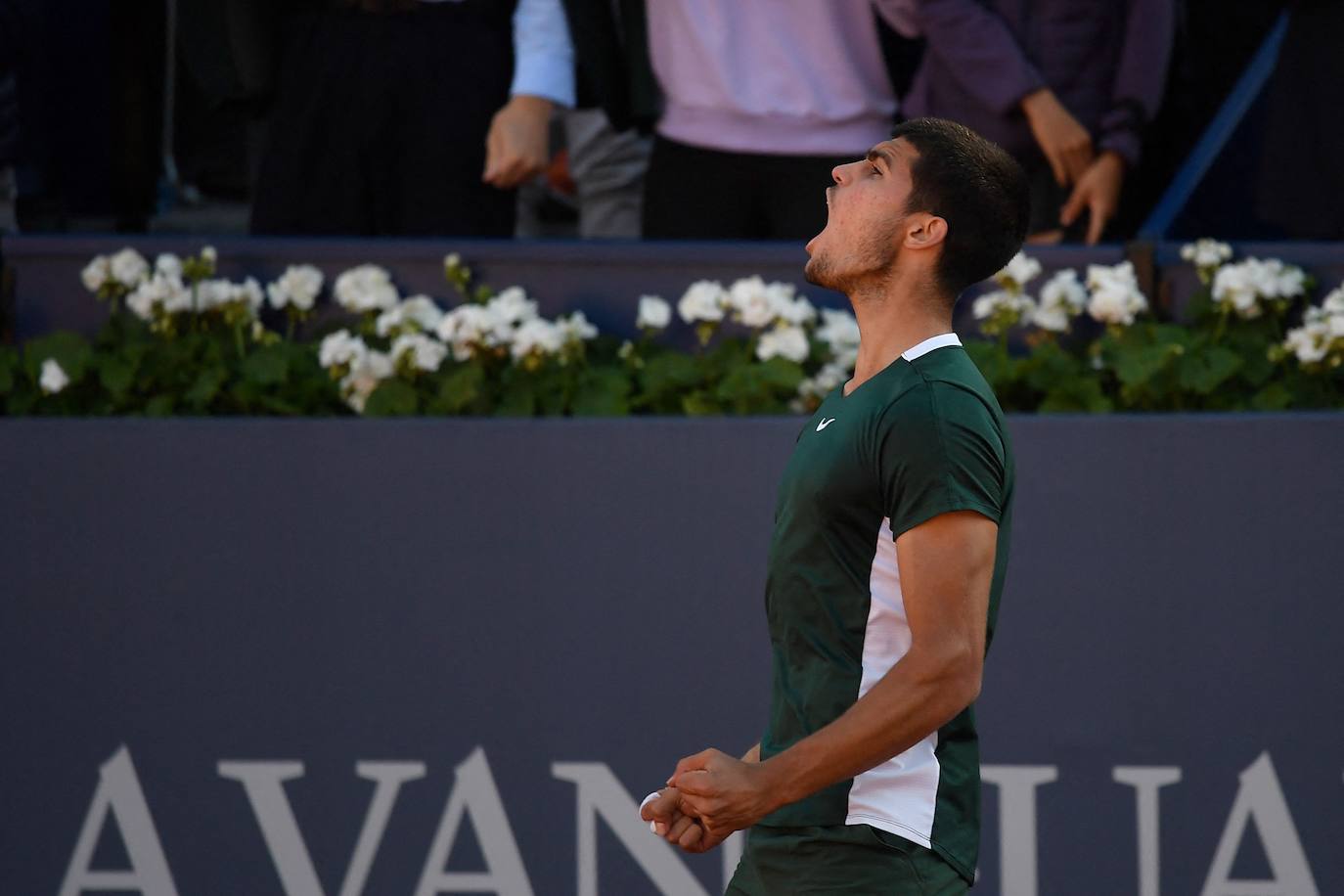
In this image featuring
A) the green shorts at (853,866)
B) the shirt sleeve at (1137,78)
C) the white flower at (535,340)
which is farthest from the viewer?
the shirt sleeve at (1137,78)

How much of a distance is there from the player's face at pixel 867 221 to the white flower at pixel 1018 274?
4.96ft

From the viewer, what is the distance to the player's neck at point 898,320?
1970 mm

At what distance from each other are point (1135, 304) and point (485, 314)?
4.02 feet

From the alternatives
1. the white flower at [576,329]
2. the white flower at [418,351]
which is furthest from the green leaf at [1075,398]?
the white flower at [418,351]

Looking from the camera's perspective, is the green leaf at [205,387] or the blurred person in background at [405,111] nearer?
the green leaf at [205,387]

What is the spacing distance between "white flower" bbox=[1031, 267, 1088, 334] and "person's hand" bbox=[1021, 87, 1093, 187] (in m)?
0.56

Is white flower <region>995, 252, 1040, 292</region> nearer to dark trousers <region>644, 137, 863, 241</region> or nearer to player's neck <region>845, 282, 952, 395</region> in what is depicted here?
dark trousers <region>644, 137, 863, 241</region>

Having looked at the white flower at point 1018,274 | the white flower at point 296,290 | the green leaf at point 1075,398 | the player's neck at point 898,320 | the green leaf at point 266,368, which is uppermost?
the player's neck at point 898,320

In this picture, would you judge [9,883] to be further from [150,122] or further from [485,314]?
[150,122]

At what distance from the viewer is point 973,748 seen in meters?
2.02

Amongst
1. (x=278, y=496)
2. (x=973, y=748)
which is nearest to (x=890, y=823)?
(x=973, y=748)

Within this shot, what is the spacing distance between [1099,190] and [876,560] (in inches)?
89.0

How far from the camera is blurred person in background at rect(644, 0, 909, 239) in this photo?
3988mm

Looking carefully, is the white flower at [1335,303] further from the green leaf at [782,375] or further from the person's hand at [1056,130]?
the green leaf at [782,375]
